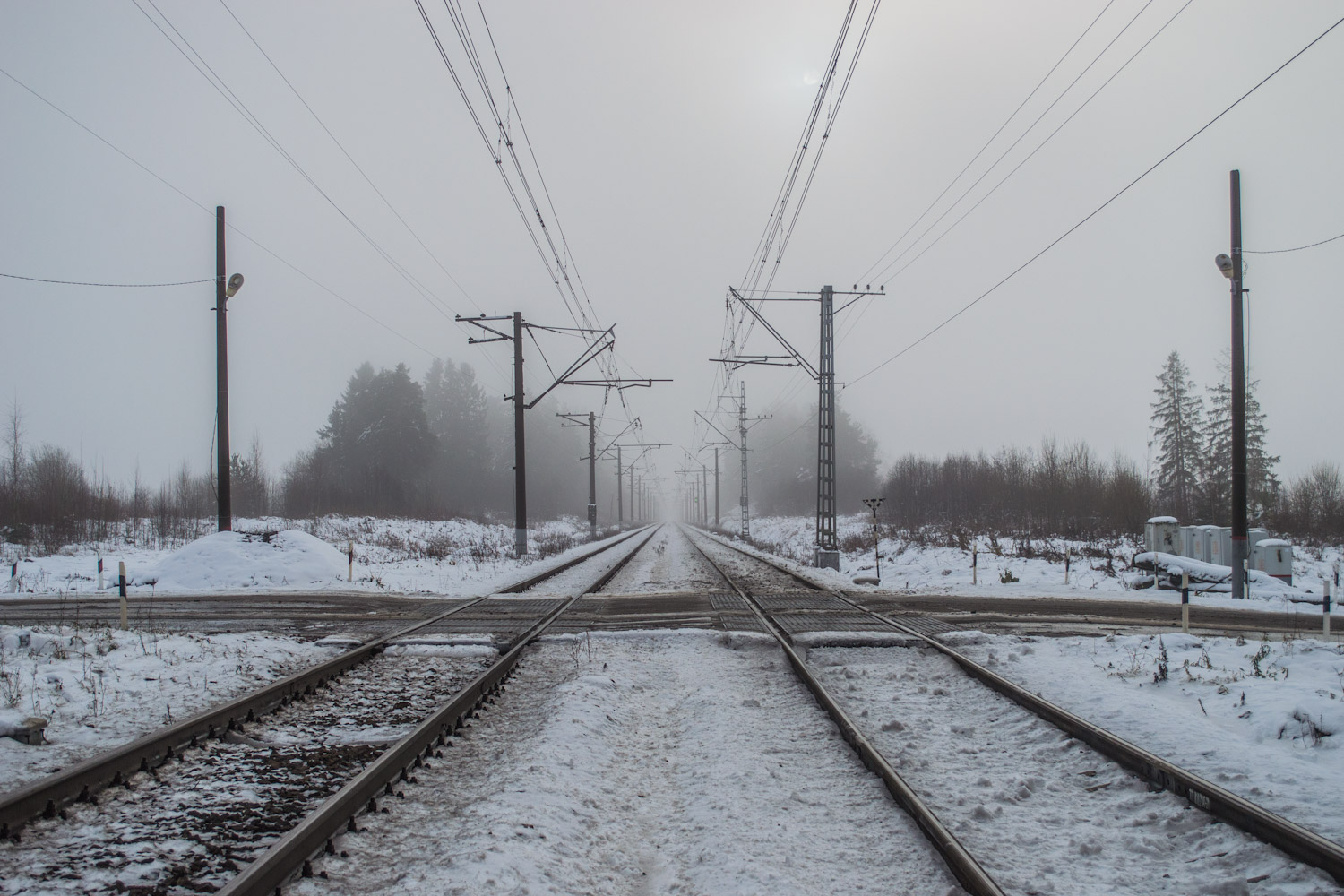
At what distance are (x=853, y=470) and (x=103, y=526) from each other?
68.4m

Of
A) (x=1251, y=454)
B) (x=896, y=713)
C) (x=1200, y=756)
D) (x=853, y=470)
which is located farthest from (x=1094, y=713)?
(x=853, y=470)

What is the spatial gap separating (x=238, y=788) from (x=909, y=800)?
169 inches

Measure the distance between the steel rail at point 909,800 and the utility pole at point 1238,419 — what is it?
506 inches

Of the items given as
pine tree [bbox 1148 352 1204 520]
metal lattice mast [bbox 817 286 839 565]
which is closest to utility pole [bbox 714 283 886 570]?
metal lattice mast [bbox 817 286 839 565]

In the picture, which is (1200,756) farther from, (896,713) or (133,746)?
(133,746)

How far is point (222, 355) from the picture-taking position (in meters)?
19.5

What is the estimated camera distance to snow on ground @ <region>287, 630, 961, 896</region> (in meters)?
3.76

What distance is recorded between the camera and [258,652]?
8.64m

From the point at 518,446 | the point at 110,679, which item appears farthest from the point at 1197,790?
the point at 518,446

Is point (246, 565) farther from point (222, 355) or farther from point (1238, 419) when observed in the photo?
point (1238, 419)

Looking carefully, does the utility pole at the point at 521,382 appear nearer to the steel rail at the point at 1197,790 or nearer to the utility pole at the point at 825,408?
the utility pole at the point at 825,408

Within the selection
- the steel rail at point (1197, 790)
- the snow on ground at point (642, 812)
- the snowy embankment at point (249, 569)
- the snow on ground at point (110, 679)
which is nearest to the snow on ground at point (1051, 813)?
the steel rail at point (1197, 790)

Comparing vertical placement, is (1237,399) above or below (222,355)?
below

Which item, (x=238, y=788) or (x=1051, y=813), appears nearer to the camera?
(x=1051, y=813)
